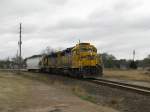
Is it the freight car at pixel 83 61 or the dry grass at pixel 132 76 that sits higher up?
the freight car at pixel 83 61

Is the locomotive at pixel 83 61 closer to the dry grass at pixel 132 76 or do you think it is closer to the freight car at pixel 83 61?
the freight car at pixel 83 61

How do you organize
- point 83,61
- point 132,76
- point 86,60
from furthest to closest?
1. point 132,76
2. point 86,60
3. point 83,61

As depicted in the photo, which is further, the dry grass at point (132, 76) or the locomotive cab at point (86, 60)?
the dry grass at point (132, 76)

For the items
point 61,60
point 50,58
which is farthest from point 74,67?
point 50,58

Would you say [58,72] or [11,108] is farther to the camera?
[58,72]

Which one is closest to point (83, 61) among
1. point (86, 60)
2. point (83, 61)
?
point (83, 61)

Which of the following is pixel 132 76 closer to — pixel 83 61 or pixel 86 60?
pixel 86 60

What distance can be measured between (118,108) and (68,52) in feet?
84.2

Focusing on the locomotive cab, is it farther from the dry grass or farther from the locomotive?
the dry grass

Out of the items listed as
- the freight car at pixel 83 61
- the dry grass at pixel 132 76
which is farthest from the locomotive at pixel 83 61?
the dry grass at pixel 132 76

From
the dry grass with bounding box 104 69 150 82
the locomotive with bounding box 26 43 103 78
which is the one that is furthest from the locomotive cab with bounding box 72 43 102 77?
the dry grass with bounding box 104 69 150 82

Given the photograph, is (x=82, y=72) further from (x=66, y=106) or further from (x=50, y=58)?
(x=66, y=106)

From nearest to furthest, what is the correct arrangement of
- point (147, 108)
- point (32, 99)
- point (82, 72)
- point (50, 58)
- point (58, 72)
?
point (147, 108) → point (32, 99) → point (82, 72) → point (58, 72) → point (50, 58)

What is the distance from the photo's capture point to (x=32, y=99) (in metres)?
17.6
